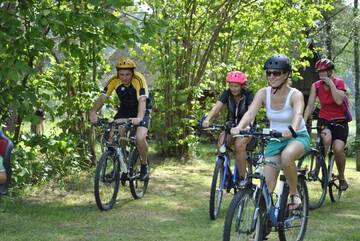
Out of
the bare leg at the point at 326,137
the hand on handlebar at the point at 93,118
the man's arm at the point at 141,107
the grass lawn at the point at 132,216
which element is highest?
the man's arm at the point at 141,107

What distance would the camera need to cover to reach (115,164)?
287 inches

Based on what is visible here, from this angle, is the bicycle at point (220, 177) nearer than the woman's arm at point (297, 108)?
No

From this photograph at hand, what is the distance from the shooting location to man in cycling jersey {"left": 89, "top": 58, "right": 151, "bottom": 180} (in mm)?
7543

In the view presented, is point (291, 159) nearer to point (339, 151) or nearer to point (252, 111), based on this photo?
point (252, 111)

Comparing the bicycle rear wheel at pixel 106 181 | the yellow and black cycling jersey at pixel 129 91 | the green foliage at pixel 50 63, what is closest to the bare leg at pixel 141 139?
the yellow and black cycling jersey at pixel 129 91

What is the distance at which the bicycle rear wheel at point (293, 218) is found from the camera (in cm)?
510

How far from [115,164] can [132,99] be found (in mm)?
1091

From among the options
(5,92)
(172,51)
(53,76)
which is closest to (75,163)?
(53,76)

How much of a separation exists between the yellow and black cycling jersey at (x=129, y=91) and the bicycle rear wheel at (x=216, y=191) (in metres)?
1.55

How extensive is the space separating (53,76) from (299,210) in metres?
5.18

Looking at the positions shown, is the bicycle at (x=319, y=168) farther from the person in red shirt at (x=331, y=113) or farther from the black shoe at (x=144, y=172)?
the black shoe at (x=144, y=172)

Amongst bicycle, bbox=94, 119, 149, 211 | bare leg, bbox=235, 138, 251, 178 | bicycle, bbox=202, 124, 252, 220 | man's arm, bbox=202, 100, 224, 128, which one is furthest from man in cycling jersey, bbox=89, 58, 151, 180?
bare leg, bbox=235, 138, 251, 178

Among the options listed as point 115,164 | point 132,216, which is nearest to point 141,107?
point 115,164

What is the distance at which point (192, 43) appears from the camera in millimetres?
11742
